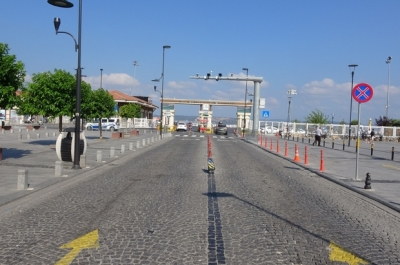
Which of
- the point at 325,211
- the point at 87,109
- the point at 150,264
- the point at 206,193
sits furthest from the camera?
the point at 87,109

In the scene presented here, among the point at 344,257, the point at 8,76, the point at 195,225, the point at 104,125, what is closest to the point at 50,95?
the point at 8,76

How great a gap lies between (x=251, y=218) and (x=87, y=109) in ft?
87.2

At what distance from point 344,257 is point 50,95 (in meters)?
24.7

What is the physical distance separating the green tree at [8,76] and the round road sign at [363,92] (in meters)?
12.7

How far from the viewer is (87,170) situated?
17719 millimetres

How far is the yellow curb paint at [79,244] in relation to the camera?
632 centimetres

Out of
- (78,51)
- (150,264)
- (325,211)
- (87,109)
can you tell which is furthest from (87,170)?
(87,109)

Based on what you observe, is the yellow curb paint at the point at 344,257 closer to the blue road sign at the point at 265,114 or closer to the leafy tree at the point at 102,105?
the leafy tree at the point at 102,105

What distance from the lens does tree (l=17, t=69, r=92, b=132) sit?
93.1ft

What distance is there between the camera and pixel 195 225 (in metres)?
8.49

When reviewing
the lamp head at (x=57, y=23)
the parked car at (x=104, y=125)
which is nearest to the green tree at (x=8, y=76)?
the lamp head at (x=57, y=23)

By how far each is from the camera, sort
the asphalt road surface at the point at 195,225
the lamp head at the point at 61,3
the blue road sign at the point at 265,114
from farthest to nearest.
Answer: the blue road sign at the point at 265,114 < the lamp head at the point at 61,3 < the asphalt road surface at the point at 195,225

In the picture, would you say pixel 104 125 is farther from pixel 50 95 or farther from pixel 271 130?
pixel 50 95

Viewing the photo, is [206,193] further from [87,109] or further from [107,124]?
[107,124]
